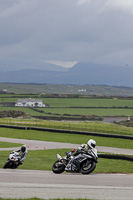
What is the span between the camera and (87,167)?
19.2 m

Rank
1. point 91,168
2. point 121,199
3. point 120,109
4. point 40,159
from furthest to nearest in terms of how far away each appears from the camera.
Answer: point 120,109
point 40,159
point 91,168
point 121,199

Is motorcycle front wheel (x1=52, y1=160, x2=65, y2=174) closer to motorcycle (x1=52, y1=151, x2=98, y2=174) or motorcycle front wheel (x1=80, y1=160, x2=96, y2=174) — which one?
motorcycle (x1=52, y1=151, x2=98, y2=174)

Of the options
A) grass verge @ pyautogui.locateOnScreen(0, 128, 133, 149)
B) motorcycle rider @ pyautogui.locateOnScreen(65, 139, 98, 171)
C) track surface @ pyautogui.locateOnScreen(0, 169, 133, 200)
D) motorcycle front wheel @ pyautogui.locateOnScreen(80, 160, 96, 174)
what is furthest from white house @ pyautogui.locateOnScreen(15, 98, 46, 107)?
track surface @ pyautogui.locateOnScreen(0, 169, 133, 200)

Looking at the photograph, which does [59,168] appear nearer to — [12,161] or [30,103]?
[12,161]

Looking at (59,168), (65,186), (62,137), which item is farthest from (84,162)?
(62,137)

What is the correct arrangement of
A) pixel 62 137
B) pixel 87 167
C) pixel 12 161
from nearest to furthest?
pixel 87 167 → pixel 12 161 → pixel 62 137

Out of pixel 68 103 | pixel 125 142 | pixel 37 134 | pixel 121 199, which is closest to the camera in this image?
pixel 121 199

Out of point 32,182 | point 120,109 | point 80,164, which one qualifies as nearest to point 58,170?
point 80,164

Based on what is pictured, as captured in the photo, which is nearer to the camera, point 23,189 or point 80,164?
point 23,189

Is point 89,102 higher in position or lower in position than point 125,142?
higher

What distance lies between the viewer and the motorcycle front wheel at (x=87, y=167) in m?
19.1

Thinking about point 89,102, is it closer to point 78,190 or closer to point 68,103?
point 68,103

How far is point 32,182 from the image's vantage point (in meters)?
15.8

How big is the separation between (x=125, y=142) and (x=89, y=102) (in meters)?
118
